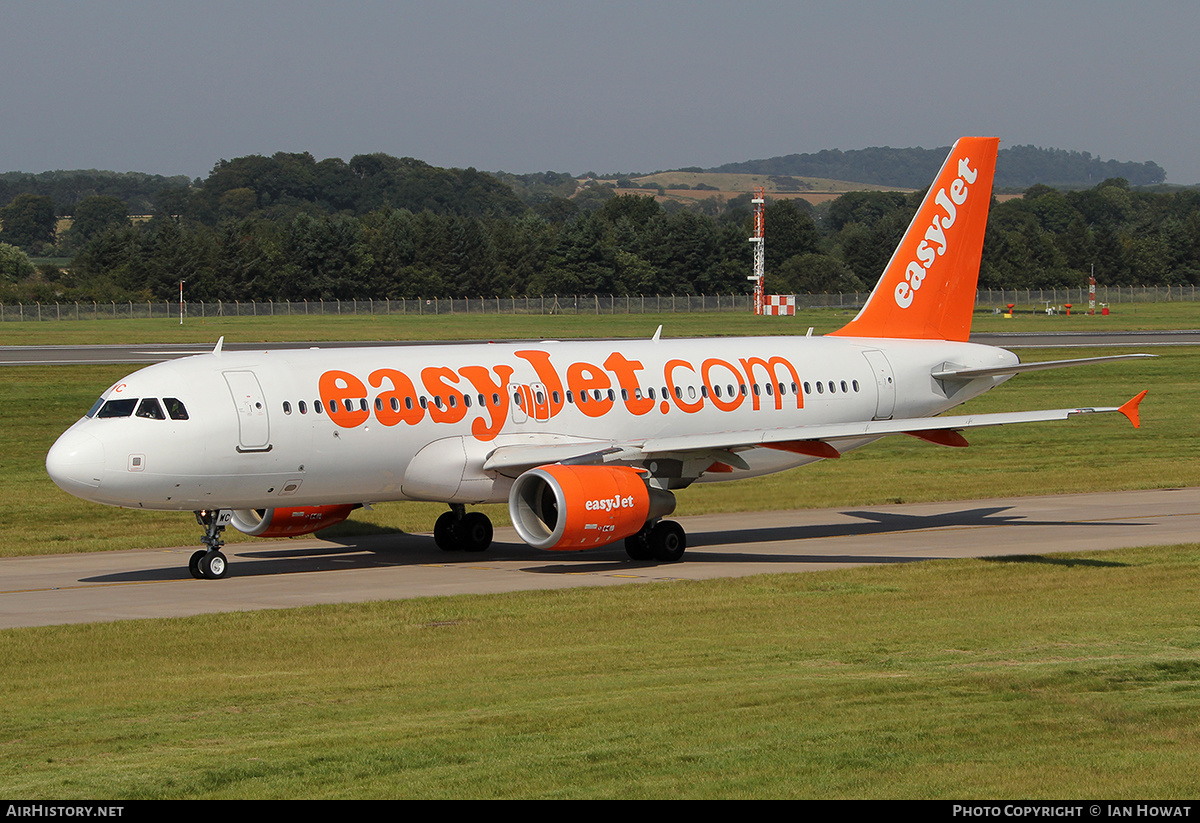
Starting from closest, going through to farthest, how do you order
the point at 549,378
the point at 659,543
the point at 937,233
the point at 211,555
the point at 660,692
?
the point at 660,692 → the point at 211,555 → the point at 659,543 → the point at 549,378 → the point at 937,233

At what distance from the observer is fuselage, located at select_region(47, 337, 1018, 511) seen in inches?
1076

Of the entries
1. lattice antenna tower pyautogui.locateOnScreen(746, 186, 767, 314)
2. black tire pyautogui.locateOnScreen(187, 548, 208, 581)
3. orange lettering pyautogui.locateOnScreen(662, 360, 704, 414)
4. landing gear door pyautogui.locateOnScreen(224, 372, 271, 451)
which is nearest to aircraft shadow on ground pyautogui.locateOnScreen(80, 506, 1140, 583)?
black tire pyautogui.locateOnScreen(187, 548, 208, 581)

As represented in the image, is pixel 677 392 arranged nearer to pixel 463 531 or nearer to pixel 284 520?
pixel 463 531

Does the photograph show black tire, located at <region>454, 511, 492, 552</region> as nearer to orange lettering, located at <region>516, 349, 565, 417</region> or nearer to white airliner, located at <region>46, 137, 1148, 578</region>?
white airliner, located at <region>46, 137, 1148, 578</region>

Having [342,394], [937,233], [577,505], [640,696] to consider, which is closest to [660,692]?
[640,696]

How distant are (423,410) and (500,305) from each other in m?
131

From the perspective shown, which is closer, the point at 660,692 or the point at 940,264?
the point at 660,692

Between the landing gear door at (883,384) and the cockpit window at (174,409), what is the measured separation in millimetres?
16930

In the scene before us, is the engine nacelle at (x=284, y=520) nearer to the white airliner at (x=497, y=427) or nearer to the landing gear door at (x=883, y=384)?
the white airliner at (x=497, y=427)

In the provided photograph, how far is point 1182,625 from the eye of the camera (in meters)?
21.1

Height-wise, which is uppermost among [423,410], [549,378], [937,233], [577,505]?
[937,233]

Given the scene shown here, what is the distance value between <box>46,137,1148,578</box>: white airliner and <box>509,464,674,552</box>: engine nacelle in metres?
0.04

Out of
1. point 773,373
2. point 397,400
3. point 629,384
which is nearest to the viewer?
point 397,400

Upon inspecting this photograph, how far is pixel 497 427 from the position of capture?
30766 mm
